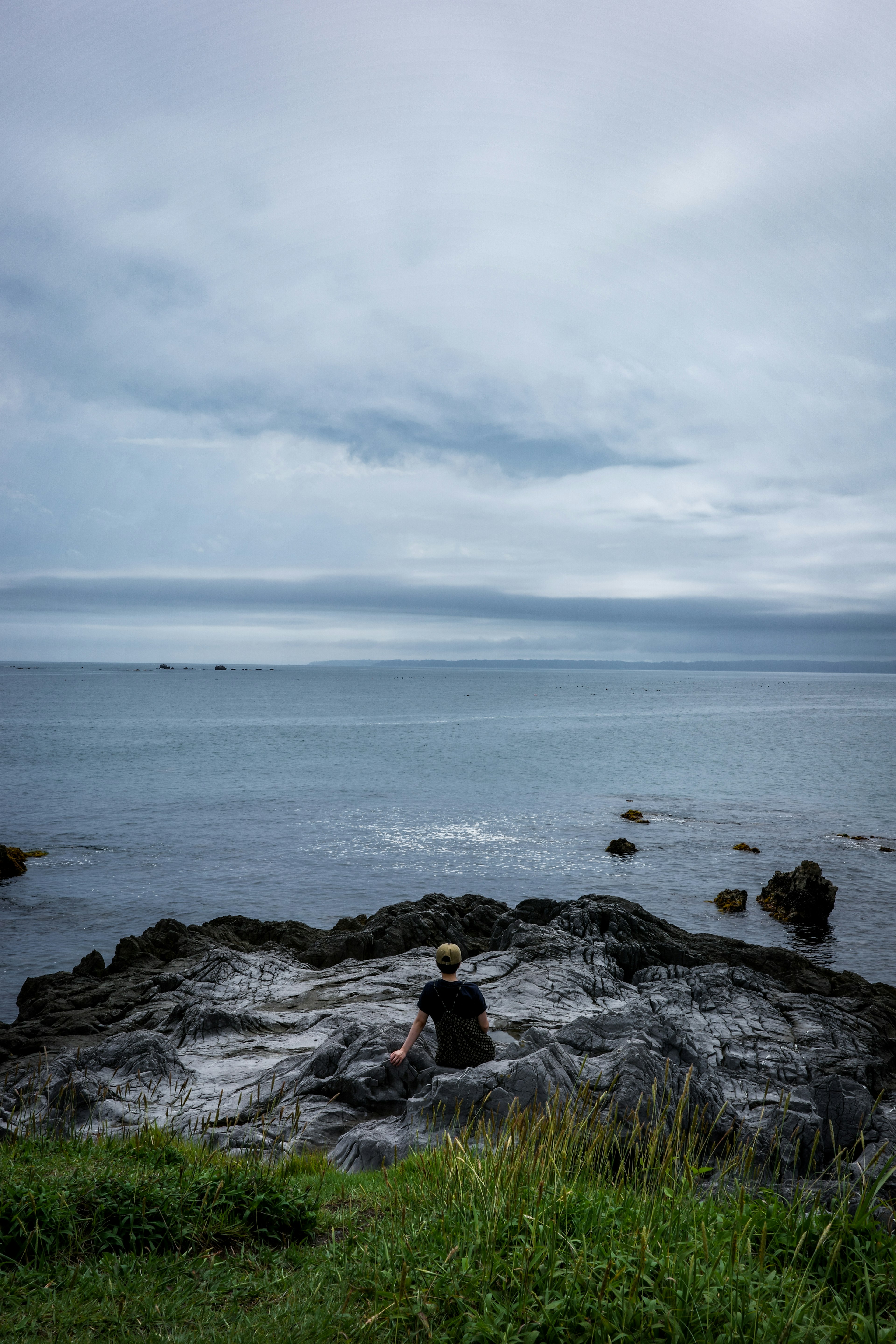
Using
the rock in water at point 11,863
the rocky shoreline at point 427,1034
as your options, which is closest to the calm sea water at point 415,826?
the rock in water at point 11,863

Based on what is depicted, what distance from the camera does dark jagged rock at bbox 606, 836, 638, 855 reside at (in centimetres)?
3562

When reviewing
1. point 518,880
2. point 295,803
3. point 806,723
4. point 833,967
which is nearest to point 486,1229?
point 833,967

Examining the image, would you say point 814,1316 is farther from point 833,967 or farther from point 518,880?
point 518,880

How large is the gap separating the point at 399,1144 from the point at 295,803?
134 ft

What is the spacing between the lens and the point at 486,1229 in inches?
204

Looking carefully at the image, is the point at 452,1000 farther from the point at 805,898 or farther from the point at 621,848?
the point at 621,848

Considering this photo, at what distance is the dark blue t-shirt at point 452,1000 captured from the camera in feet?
32.6

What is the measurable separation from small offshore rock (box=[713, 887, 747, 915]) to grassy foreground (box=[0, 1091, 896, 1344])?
2257 cm

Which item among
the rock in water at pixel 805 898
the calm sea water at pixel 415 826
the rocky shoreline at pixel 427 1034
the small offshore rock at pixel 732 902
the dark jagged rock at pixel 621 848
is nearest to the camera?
the rocky shoreline at pixel 427 1034

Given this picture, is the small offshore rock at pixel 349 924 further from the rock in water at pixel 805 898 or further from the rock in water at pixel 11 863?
the rock in water at pixel 11 863

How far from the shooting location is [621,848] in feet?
117

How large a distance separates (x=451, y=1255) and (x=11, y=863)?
31981 millimetres

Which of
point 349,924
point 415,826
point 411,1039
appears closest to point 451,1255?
point 411,1039

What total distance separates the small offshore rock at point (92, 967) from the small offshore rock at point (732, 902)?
1972 centimetres
